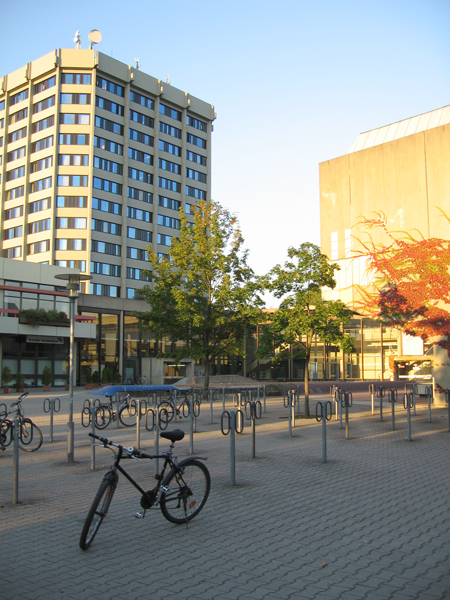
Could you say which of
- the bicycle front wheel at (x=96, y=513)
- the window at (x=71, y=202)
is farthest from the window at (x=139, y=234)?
the bicycle front wheel at (x=96, y=513)

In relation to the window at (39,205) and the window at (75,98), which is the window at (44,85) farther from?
the window at (39,205)

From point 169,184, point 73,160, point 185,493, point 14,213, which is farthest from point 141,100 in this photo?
point 185,493

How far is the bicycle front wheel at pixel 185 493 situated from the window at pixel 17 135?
61.0 metres

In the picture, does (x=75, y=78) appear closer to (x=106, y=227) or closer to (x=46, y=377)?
(x=106, y=227)

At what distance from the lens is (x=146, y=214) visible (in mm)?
64625

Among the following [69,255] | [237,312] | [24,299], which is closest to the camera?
[237,312]

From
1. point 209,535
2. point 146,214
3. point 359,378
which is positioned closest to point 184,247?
point 209,535

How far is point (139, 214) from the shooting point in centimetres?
6391

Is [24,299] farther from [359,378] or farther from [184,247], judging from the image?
[359,378]

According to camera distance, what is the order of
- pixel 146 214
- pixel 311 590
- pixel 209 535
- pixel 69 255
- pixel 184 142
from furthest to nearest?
pixel 184 142, pixel 146 214, pixel 69 255, pixel 209 535, pixel 311 590

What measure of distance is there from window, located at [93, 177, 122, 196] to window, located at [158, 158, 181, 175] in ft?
24.9

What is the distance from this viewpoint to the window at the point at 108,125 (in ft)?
195

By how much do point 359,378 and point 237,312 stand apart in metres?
31.0

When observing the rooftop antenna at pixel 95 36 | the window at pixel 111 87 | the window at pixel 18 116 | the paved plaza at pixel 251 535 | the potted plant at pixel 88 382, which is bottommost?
the potted plant at pixel 88 382
